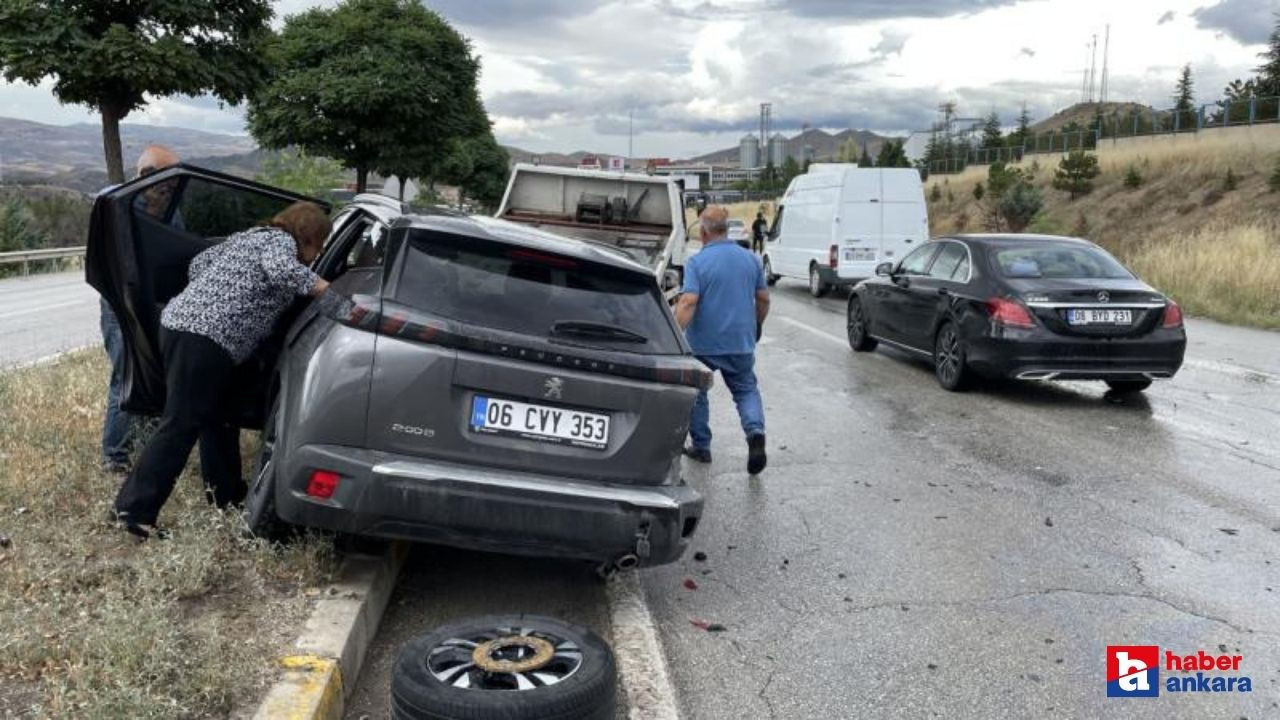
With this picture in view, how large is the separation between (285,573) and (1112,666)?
331cm

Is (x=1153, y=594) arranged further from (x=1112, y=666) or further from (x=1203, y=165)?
(x=1203, y=165)

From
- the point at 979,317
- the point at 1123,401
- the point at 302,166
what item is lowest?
the point at 1123,401

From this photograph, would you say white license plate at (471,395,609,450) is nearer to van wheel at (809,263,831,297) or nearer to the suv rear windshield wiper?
the suv rear windshield wiper

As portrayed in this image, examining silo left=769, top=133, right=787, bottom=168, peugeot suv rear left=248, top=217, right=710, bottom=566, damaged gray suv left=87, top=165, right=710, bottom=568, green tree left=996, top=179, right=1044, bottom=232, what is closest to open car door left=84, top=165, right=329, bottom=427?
damaged gray suv left=87, top=165, right=710, bottom=568

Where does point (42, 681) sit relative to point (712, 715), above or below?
above

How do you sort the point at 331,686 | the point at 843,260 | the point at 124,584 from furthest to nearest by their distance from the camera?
1. the point at 843,260
2. the point at 124,584
3. the point at 331,686

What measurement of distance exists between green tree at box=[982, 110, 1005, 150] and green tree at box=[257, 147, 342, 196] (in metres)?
55.8

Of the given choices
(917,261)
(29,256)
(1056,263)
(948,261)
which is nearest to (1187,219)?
(917,261)

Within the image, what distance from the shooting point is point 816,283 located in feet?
71.3

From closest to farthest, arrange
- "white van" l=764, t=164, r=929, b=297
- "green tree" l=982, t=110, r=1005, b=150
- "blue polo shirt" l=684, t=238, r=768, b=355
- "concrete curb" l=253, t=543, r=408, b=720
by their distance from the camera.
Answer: "concrete curb" l=253, t=543, r=408, b=720
"blue polo shirt" l=684, t=238, r=768, b=355
"white van" l=764, t=164, r=929, b=297
"green tree" l=982, t=110, r=1005, b=150

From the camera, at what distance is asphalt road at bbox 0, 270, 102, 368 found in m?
12.5

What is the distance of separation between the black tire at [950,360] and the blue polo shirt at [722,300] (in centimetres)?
346

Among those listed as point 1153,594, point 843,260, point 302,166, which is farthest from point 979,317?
point 302,166

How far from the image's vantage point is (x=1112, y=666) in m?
4.14
